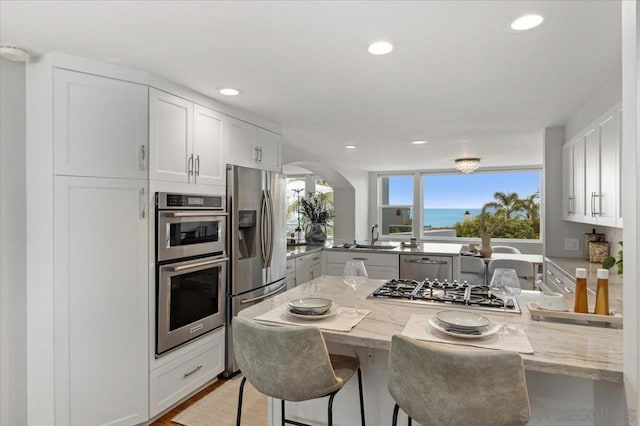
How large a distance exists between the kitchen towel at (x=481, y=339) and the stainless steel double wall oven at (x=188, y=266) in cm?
169

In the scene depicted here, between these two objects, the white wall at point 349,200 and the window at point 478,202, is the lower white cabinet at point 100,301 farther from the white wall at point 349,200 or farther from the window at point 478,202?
the window at point 478,202

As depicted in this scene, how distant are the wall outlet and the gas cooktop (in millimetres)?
2040

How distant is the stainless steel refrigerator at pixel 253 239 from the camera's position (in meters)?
3.07

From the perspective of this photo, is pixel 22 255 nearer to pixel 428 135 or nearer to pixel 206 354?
pixel 206 354

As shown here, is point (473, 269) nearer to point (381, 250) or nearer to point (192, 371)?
point (381, 250)

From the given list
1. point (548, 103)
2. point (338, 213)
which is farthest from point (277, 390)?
point (338, 213)

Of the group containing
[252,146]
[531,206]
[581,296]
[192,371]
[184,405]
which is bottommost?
[184,405]

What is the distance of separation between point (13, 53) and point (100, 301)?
1.45 m

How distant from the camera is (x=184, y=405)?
264 centimetres

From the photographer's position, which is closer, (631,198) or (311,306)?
(631,198)

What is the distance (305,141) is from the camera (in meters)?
4.74

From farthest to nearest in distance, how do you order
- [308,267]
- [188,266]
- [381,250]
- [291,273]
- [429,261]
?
[381,250]
[308,267]
[429,261]
[291,273]
[188,266]

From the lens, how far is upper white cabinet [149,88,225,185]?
94.9 inches

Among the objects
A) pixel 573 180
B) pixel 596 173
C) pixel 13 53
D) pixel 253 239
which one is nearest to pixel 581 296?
pixel 596 173
